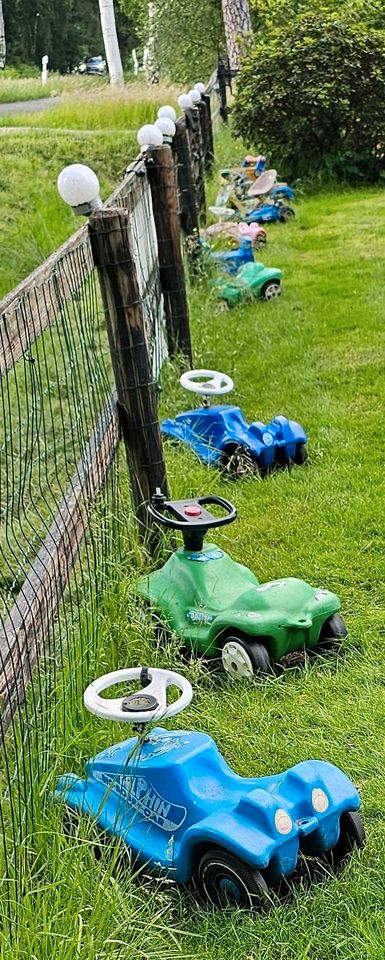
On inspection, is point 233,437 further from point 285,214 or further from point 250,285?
point 285,214

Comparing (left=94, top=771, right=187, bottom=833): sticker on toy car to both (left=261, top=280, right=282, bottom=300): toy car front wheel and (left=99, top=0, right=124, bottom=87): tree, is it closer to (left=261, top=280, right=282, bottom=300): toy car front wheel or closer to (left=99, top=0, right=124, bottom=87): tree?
(left=261, top=280, right=282, bottom=300): toy car front wheel

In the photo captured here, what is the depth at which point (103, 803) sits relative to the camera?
230 centimetres

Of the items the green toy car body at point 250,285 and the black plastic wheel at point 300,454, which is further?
the green toy car body at point 250,285

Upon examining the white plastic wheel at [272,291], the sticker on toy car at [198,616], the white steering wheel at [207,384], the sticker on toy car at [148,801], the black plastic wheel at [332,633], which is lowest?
the white plastic wheel at [272,291]

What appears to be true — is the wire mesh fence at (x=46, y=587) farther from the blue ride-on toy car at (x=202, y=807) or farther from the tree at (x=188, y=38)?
the tree at (x=188, y=38)

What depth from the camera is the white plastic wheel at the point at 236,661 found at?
3121 millimetres

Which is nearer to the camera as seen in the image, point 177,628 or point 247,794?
point 247,794

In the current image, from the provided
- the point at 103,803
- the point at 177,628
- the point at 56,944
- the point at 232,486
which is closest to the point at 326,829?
the point at 103,803

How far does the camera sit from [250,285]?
7426mm

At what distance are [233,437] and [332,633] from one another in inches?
61.9

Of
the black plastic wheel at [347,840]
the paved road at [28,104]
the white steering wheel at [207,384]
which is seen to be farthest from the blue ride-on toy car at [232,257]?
the paved road at [28,104]

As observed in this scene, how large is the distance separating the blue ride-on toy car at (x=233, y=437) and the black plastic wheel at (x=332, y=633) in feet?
4.74

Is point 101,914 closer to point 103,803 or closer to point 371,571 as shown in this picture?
point 103,803

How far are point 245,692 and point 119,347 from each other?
4.10ft
